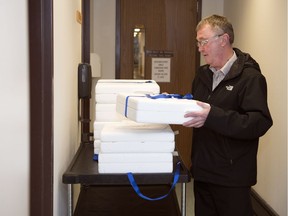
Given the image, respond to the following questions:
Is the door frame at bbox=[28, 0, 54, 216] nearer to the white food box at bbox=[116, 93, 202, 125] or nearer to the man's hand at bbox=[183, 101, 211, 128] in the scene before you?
the white food box at bbox=[116, 93, 202, 125]

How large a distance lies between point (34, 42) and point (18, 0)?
166mm

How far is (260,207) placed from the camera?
9.07ft

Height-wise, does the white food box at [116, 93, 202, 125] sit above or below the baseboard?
above

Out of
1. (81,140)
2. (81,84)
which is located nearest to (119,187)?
(81,140)

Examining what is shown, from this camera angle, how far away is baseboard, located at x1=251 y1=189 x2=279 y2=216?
2.59 m

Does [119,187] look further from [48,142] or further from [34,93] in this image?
Result: [34,93]

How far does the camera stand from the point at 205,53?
1.84 metres

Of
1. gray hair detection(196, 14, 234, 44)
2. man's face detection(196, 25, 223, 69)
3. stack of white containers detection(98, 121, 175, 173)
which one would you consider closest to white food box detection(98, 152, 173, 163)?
stack of white containers detection(98, 121, 175, 173)

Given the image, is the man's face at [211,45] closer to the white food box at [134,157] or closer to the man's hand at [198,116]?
the man's hand at [198,116]

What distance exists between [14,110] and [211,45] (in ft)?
3.42

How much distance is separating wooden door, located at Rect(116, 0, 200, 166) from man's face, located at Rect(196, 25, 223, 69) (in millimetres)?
2175

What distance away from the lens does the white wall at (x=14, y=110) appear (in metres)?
1.08

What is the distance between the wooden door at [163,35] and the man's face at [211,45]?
2175 mm

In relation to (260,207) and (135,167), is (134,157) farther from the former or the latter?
(260,207)
